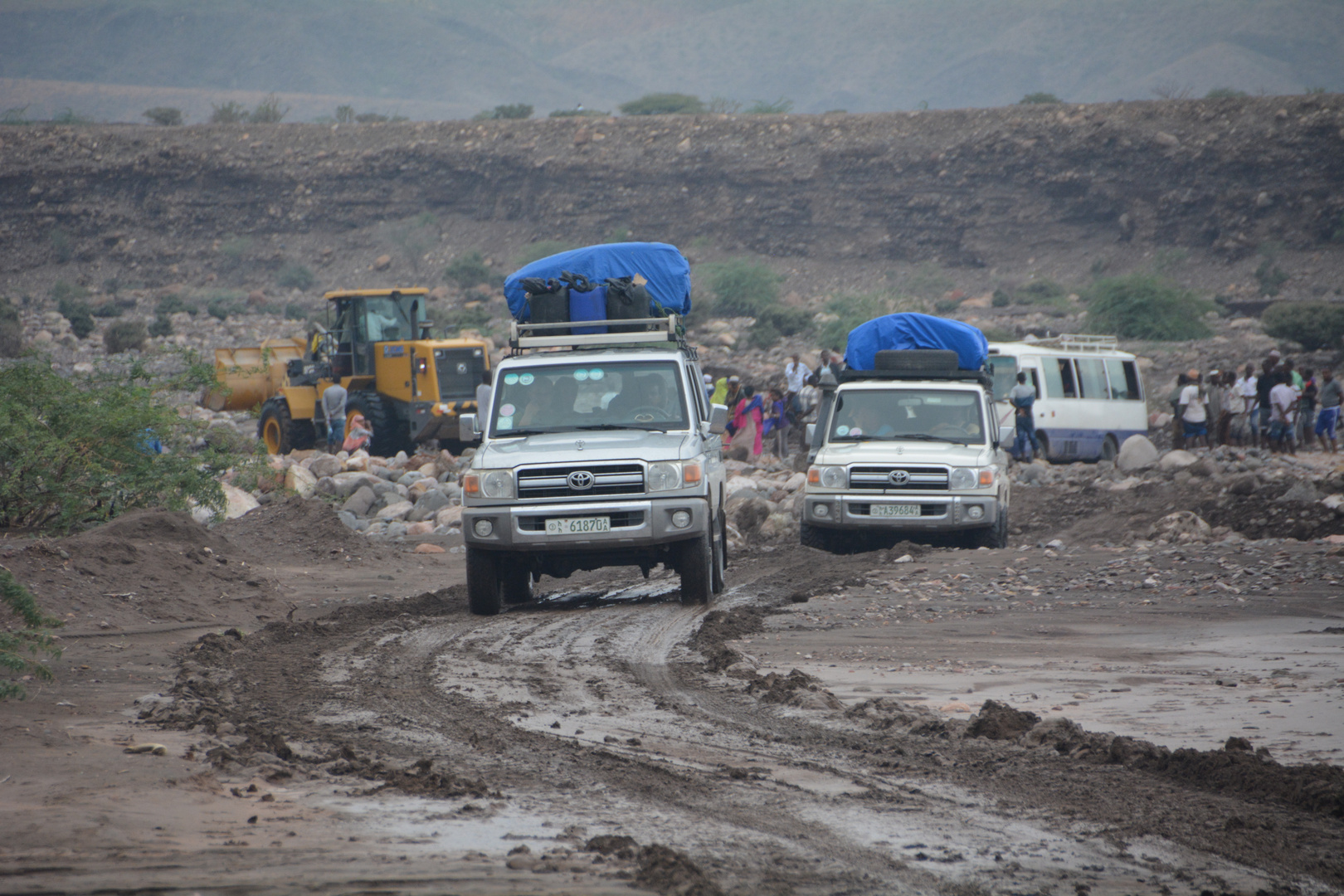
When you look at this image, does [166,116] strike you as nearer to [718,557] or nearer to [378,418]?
[378,418]

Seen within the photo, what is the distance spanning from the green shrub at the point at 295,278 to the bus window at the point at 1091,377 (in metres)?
42.7

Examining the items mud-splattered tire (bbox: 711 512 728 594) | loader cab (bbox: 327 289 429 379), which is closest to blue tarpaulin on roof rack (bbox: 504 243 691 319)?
mud-splattered tire (bbox: 711 512 728 594)

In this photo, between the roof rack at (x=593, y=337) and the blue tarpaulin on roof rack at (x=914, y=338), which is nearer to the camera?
the roof rack at (x=593, y=337)

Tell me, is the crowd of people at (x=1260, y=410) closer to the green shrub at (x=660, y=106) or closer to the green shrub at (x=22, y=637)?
the green shrub at (x=22, y=637)

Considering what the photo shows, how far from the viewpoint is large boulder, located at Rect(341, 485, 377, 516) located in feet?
61.0

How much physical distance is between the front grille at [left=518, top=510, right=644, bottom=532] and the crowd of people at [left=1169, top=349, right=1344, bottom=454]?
1739 centimetres

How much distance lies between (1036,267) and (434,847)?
2230 inches

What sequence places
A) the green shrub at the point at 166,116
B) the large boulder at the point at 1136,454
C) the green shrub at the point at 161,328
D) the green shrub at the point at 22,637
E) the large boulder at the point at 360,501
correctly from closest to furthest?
the green shrub at the point at 22,637
the large boulder at the point at 360,501
the large boulder at the point at 1136,454
the green shrub at the point at 161,328
the green shrub at the point at 166,116

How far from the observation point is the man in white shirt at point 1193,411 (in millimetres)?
24062

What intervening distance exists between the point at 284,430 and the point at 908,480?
15.4 m

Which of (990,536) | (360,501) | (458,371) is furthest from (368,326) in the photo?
(990,536)

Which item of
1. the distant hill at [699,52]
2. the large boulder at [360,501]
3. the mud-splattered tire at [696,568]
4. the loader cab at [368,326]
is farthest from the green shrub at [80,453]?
the distant hill at [699,52]

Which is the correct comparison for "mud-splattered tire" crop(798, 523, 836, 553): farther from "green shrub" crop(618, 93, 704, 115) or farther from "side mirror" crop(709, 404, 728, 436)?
"green shrub" crop(618, 93, 704, 115)

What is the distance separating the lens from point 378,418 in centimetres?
2416
